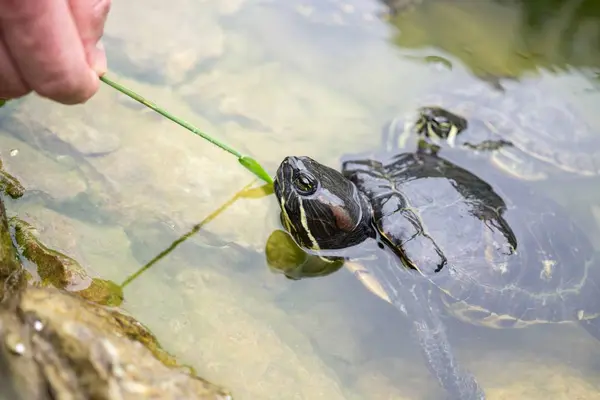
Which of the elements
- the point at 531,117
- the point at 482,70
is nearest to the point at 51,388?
the point at 531,117

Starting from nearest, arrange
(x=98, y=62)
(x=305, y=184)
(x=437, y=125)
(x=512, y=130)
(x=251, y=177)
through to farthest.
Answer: (x=98, y=62), (x=305, y=184), (x=251, y=177), (x=437, y=125), (x=512, y=130)

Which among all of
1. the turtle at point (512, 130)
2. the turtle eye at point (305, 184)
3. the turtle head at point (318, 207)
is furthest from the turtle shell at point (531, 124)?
the turtle eye at point (305, 184)

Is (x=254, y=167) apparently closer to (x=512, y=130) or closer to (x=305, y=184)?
(x=305, y=184)

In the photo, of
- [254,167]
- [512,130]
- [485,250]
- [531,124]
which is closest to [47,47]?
[254,167]

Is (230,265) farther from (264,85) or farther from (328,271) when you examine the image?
(264,85)

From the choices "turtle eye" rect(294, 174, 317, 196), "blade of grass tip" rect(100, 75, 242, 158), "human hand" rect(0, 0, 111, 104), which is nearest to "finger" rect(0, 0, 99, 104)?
"human hand" rect(0, 0, 111, 104)

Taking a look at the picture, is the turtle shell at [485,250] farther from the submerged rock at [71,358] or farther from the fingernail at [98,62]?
the fingernail at [98,62]
